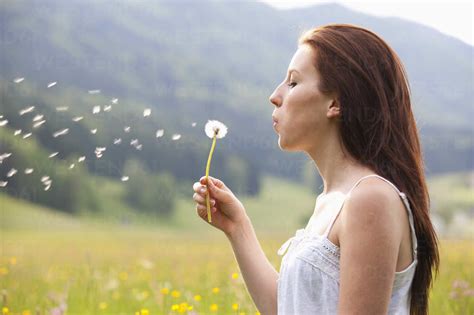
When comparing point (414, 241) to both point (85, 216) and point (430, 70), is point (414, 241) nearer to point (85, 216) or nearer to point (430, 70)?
point (85, 216)

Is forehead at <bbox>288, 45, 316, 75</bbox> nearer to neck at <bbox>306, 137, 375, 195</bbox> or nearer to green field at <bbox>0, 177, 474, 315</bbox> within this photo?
neck at <bbox>306, 137, 375, 195</bbox>

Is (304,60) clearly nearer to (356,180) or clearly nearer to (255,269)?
(356,180)

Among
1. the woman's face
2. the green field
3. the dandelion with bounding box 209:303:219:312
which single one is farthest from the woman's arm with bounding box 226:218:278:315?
the dandelion with bounding box 209:303:219:312

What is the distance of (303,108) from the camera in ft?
5.15

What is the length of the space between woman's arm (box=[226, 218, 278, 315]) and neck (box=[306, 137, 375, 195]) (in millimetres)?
318

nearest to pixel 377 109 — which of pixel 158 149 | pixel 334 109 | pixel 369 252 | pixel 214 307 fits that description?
pixel 334 109

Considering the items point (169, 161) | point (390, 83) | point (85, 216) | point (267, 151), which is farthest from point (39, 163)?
point (390, 83)

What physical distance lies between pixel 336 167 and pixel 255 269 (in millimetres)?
408

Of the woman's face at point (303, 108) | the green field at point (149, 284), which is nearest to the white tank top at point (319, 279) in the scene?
the woman's face at point (303, 108)

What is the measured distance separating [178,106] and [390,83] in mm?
77351

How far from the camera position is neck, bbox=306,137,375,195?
59.1 inches

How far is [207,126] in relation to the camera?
1.85m

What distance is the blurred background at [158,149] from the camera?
11.6ft

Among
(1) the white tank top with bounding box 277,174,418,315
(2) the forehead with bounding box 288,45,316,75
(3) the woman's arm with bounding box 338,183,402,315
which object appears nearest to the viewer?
(3) the woman's arm with bounding box 338,183,402,315
